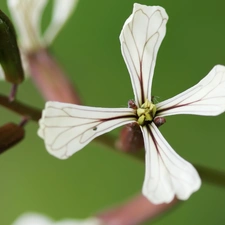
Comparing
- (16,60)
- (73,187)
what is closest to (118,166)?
(73,187)

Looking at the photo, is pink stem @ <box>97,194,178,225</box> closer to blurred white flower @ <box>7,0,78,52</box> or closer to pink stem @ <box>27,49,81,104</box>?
pink stem @ <box>27,49,81,104</box>

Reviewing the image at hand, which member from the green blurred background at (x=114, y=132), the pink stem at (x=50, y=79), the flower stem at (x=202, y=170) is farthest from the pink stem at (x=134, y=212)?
the green blurred background at (x=114, y=132)

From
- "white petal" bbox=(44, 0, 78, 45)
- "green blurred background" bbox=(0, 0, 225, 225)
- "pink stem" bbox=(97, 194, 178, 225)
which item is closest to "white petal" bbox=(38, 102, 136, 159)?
"pink stem" bbox=(97, 194, 178, 225)

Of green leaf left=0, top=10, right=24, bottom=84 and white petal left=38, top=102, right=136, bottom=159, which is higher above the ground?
green leaf left=0, top=10, right=24, bottom=84

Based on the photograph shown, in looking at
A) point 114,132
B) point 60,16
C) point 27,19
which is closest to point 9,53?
point 27,19

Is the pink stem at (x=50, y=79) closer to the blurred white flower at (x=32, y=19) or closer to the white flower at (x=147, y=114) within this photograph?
the blurred white flower at (x=32, y=19)

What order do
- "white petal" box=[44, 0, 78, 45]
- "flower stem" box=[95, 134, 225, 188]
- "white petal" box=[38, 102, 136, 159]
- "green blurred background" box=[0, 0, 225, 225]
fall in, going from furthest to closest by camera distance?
"green blurred background" box=[0, 0, 225, 225]
"white petal" box=[44, 0, 78, 45]
"flower stem" box=[95, 134, 225, 188]
"white petal" box=[38, 102, 136, 159]

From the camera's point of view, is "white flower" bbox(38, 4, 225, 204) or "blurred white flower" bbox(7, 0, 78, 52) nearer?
"white flower" bbox(38, 4, 225, 204)

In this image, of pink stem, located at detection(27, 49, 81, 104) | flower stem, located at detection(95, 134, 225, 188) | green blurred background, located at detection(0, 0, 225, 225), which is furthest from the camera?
green blurred background, located at detection(0, 0, 225, 225)

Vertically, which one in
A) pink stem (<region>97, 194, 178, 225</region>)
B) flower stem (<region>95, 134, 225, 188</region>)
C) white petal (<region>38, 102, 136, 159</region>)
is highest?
white petal (<region>38, 102, 136, 159</region>)
